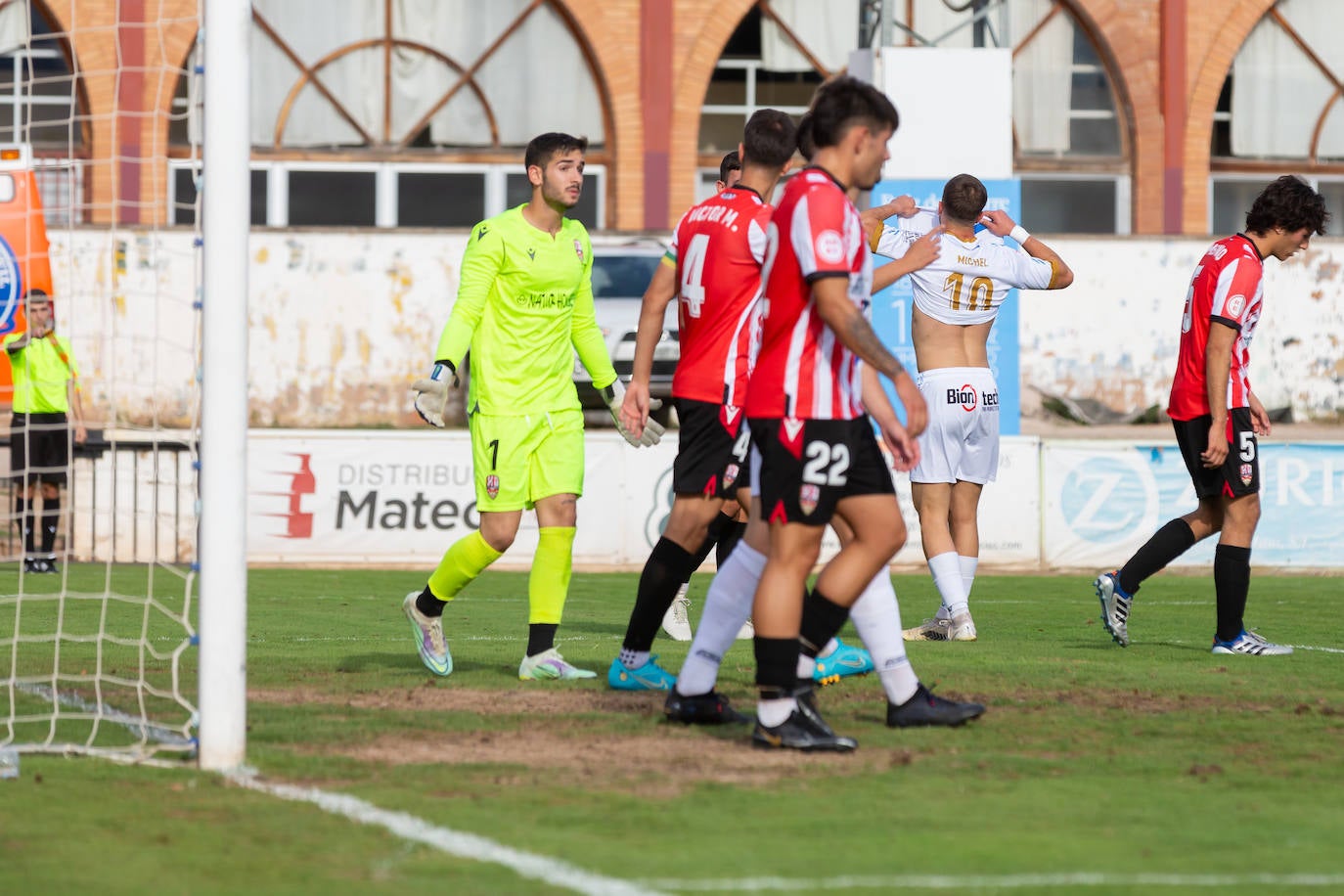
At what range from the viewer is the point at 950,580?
9.48 meters

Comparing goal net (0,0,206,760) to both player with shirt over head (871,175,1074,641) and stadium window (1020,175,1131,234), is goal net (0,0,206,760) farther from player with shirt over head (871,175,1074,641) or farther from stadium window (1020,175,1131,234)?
stadium window (1020,175,1131,234)

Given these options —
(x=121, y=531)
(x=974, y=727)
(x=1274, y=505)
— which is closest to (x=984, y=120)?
(x=1274, y=505)

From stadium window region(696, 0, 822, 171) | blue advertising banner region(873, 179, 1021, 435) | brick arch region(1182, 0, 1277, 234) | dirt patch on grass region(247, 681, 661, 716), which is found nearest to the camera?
dirt patch on grass region(247, 681, 661, 716)

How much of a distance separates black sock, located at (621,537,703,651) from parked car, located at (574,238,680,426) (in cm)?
1375

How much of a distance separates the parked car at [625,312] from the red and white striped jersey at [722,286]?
13.5m

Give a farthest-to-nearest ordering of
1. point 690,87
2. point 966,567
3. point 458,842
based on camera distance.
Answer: point 690,87
point 966,567
point 458,842

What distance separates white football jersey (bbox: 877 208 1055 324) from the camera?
941 cm

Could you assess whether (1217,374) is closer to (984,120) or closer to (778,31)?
(984,120)

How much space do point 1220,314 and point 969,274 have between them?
1.32 m

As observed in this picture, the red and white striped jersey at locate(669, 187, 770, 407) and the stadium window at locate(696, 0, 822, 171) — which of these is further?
the stadium window at locate(696, 0, 822, 171)

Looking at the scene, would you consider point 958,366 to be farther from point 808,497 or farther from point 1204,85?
point 1204,85

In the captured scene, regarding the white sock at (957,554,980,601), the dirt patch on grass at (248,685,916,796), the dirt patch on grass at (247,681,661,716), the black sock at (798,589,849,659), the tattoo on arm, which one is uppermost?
the tattoo on arm

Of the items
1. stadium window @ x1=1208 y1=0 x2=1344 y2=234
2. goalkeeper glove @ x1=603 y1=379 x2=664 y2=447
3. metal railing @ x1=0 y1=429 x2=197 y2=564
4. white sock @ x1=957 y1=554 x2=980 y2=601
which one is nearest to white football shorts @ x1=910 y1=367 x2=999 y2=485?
white sock @ x1=957 y1=554 x2=980 y2=601

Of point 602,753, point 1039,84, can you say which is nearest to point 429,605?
point 602,753
